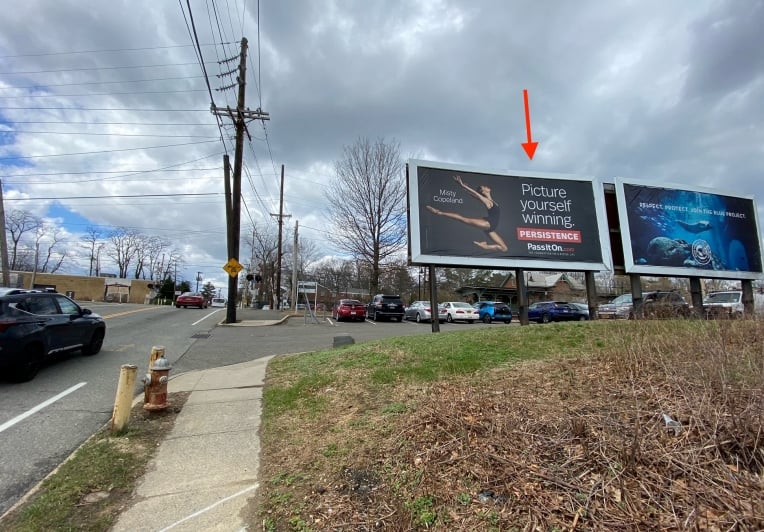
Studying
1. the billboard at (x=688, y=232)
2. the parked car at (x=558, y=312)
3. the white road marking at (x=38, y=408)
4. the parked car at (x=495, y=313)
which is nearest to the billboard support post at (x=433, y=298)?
the billboard at (x=688, y=232)

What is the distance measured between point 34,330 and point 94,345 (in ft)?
8.45

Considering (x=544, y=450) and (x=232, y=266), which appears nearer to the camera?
(x=544, y=450)

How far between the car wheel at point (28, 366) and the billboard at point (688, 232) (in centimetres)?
1353

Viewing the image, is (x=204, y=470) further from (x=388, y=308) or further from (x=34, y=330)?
(x=388, y=308)

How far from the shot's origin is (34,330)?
7090 mm

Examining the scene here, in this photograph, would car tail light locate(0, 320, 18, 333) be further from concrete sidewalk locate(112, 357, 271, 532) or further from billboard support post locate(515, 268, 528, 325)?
billboard support post locate(515, 268, 528, 325)

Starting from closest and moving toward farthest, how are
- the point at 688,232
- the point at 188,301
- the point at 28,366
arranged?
the point at 28,366
the point at 688,232
the point at 188,301

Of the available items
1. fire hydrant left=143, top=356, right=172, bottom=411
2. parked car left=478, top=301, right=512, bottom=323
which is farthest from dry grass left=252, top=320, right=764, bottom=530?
parked car left=478, top=301, right=512, bottom=323

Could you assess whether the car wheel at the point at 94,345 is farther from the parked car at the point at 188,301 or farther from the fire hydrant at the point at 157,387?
the parked car at the point at 188,301

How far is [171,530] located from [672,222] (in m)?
13.8

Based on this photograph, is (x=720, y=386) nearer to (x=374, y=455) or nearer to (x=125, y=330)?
(x=374, y=455)

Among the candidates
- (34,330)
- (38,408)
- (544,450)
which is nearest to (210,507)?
(544,450)

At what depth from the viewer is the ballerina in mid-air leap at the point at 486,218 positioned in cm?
1089

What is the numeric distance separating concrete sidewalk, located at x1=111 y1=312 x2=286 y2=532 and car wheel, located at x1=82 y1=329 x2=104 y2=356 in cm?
461
